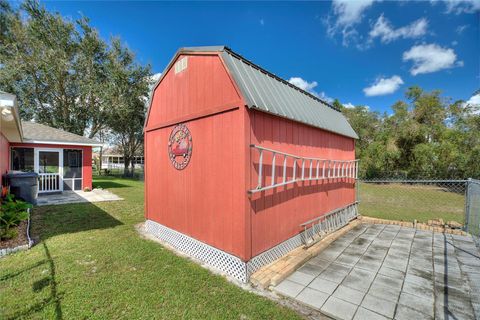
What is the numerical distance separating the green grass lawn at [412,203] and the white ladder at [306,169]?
2248 mm

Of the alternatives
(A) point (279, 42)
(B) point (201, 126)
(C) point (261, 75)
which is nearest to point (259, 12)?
(A) point (279, 42)

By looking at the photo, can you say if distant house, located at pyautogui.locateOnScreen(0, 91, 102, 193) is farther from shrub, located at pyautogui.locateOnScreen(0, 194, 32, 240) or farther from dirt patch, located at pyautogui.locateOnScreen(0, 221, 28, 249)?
dirt patch, located at pyautogui.locateOnScreen(0, 221, 28, 249)

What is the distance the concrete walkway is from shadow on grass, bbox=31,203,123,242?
493 centimetres

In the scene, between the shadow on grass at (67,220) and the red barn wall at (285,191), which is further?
the shadow on grass at (67,220)

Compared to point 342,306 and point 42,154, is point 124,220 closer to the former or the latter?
point 342,306

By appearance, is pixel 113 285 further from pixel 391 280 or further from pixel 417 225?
pixel 417 225

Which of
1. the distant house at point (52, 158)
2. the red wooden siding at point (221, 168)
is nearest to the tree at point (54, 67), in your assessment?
the distant house at point (52, 158)

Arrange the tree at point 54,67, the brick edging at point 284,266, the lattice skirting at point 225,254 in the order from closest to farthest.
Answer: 1. the brick edging at point 284,266
2. the lattice skirting at point 225,254
3. the tree at point 54,67

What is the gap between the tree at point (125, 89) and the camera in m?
17.1

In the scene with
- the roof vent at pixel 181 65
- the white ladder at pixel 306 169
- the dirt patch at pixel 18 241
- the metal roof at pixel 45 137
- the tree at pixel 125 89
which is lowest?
the dirt patch at pixel 18 241

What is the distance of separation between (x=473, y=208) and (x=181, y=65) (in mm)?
7099

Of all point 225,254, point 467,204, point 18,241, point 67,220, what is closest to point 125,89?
point 67,220

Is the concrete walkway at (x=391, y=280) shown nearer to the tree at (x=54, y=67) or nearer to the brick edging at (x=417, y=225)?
the brick edging at (x=417, y=225)

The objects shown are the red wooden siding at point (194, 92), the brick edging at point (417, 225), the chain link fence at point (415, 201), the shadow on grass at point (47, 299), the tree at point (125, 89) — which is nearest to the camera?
the shadow on grass at point (47, 299)
